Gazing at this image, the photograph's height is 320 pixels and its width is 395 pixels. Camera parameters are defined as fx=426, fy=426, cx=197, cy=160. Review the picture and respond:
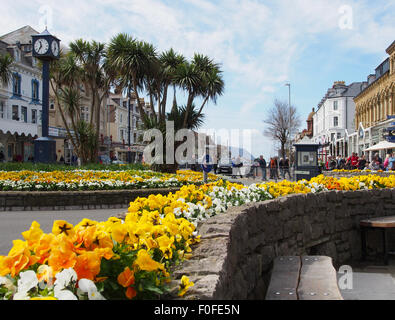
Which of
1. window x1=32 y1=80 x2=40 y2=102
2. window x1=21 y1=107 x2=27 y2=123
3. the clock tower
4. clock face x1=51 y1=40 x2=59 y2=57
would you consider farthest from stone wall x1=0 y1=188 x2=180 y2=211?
window x1=32 y1=80 x2=40 y2=102

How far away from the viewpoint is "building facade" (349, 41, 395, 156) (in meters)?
38.5

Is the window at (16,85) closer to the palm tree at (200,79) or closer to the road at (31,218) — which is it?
the palm tree at (200,79)

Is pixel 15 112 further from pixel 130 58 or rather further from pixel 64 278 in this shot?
pixel 64 278

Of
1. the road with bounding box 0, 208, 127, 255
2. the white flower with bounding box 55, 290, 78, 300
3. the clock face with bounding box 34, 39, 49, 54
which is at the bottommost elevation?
the road with bounding box 0, 208, 127, 255

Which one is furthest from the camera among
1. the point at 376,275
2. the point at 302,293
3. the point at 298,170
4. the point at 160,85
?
the point at 160,85

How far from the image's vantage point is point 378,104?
43.6m

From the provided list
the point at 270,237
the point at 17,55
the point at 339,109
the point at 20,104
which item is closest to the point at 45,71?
the point at 270,237

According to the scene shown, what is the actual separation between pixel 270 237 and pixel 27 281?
12.0 feet

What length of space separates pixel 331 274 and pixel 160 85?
81.7 ft

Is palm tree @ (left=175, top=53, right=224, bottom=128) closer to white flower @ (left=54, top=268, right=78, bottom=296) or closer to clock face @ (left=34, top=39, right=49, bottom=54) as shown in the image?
clock face @ (left=34, top=39, right=49, bottom=54)

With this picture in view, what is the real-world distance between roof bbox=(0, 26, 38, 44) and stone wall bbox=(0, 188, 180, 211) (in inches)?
1656
